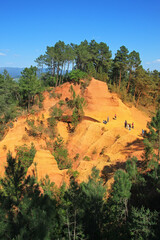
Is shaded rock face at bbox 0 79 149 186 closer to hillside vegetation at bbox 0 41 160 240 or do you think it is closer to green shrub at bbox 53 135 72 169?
hillside vegetation at bbox 0 41 160 240

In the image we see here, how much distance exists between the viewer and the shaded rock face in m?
22.1

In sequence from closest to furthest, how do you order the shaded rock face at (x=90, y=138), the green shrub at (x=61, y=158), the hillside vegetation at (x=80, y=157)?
the hillside vegetation at (x=80, y=157)
the shaded rock face at (x=90, y=138)
the green shrub at (x=61, y=158)

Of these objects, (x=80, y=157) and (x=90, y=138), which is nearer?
(x=80, y=157)

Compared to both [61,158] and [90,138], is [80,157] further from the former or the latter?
[90,138]

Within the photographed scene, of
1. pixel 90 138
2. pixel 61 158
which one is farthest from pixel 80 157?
pixel 90 138

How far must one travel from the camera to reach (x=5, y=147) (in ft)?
79.2

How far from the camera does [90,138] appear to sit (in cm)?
2902

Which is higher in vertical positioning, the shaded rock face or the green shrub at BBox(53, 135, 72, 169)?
the shaded rock face

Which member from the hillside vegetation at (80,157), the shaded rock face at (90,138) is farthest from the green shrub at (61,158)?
the shaded rock face at (90,138)

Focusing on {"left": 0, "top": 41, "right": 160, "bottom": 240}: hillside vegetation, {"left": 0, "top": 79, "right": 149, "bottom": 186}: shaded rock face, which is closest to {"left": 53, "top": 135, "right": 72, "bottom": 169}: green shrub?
{"left": 0, "top": 41, "right": 160, "bottom": 240}: hillside vegetation

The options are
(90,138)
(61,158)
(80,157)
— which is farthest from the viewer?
(90,138)

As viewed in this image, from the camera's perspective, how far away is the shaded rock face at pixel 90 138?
2206 cm

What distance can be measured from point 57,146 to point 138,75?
26587mm

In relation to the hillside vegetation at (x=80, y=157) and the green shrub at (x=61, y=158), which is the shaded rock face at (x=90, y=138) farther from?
the green shrub at (x=61, y=158)
